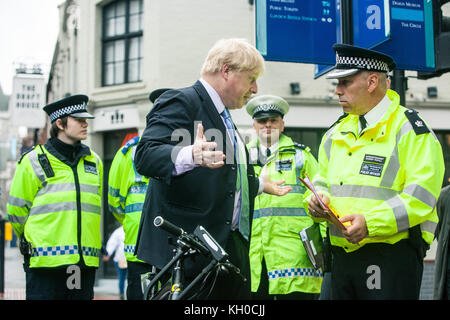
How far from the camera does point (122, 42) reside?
50.2ft

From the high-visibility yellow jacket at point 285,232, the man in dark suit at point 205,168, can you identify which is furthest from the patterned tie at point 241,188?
the high-visibility yellow jacket at point 285,232

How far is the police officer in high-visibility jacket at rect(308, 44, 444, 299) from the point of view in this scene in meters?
Result: 3.09

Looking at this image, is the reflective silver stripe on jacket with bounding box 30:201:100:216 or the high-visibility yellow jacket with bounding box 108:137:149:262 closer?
the reflective silver stripe on jacket with bounding box 30:201:100:216

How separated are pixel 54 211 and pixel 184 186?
7.58 ft

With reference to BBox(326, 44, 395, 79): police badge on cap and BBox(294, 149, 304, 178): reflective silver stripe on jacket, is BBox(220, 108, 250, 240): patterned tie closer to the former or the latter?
BBox(326, 44, 395, 79): police badge on cap

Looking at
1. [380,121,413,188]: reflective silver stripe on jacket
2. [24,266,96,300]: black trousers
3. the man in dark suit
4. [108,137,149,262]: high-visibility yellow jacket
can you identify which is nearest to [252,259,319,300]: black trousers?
[108,137,149,262]: high-visibility yellow jacket

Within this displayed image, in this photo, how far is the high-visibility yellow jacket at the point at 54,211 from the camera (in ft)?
15.7

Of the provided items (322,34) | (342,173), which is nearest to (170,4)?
(322,34)

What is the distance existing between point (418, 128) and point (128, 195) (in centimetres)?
324

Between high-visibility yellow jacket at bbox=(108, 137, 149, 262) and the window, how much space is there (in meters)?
9.52

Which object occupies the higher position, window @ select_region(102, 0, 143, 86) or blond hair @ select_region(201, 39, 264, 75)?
window @ select_region(102, 0, 143, 86)

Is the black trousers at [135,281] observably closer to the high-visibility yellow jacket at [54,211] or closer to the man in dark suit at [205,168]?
the high-visibility yellow jacket at [54,211]

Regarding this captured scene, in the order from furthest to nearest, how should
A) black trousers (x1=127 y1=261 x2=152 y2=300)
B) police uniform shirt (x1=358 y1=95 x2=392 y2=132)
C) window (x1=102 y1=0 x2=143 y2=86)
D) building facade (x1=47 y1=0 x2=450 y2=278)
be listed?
window (x1=102 y1=0 x2=143 y2=86), building facade (x1=47 y1=0 x2=450 y2=278), black trousers (x1=127 y1=261 x2=152 y2=300), police uniform shirt (x1=358 y1=95 x2=392 y2=132)

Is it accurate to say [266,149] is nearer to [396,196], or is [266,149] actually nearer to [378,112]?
[378,112]
